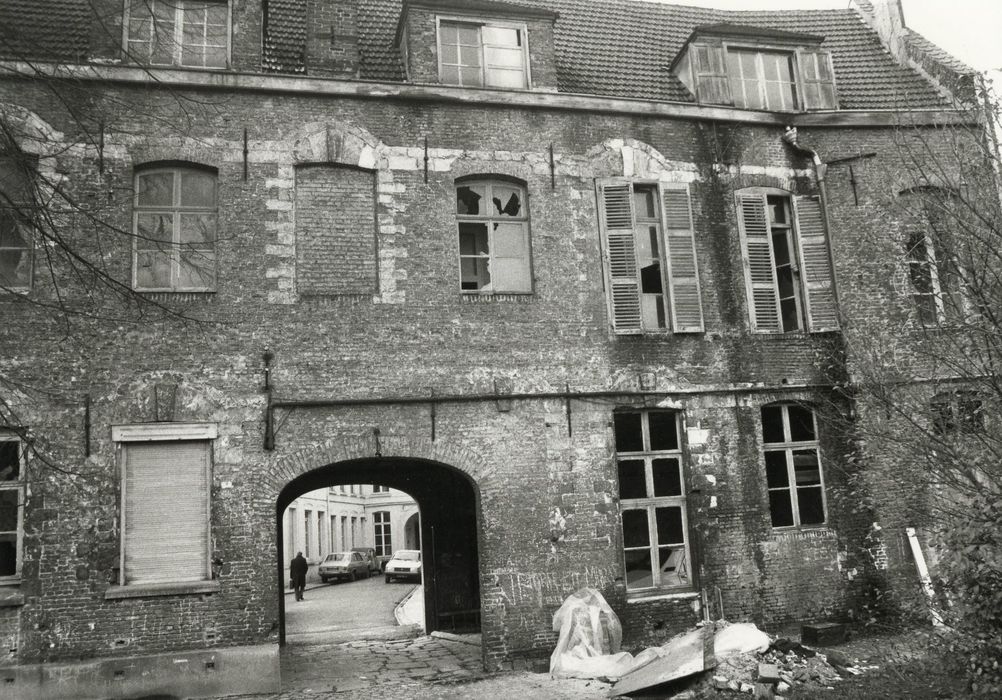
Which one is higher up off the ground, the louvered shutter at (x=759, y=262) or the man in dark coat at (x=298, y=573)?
the louvered shutter at (x=759, y=262)

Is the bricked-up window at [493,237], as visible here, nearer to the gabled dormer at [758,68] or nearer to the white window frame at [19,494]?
the gabled dormer at [758,68]

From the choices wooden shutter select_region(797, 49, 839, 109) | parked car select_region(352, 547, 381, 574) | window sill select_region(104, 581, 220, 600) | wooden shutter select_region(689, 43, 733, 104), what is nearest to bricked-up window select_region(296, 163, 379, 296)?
window sill select_region(104, 581, 220, 600)

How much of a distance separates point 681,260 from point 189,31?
7.56 m

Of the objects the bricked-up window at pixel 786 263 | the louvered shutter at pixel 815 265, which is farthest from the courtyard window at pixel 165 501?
the louvered shutter at pixel 815 265

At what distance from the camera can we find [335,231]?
38.6ft

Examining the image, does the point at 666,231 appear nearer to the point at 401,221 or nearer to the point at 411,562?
the point at 401,221

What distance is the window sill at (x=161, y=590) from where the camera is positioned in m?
10.3

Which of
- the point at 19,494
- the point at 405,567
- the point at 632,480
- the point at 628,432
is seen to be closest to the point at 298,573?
the point at 405,567

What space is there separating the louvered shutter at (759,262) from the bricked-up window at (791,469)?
4.46 feet

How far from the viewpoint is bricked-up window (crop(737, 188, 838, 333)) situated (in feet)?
43.2

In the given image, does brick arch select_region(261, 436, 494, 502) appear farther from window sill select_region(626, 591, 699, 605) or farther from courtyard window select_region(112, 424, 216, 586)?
window sill select_region(626, 591, 699, 605)

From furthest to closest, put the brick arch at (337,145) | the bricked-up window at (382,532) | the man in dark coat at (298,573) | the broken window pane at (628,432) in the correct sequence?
the bricked-up window at (382,532), the man in dark coat at (298,573), the broken window pane at (628,432), the brick arch at (337,145)

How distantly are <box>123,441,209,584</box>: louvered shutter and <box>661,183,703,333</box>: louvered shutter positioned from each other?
22.1 feet

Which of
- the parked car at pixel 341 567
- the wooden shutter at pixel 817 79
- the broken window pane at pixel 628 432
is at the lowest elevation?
the parked car at pixel 341 567
